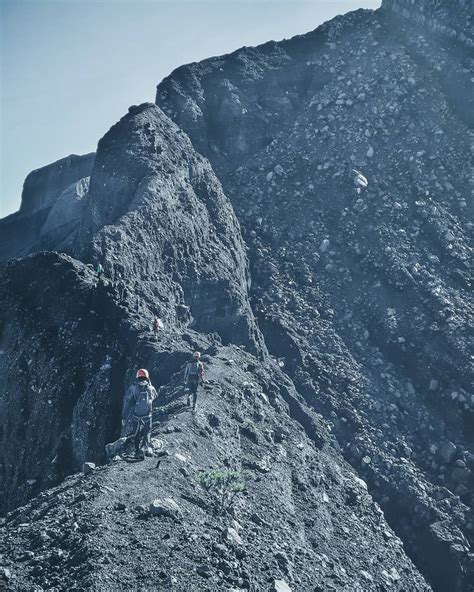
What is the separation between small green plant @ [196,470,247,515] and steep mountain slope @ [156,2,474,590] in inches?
369

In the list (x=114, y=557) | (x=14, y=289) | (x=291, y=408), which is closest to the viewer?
(x=114, y=557)

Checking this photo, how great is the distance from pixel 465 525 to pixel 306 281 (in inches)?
398

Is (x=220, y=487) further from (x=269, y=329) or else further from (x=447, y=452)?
(x=269, y=329)

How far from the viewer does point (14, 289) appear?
2205 cm

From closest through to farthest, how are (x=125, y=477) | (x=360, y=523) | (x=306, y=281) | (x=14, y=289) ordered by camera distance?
(x=125, y=477), (x=360, y=523), (x=14, y=289), (x=306, y=281)

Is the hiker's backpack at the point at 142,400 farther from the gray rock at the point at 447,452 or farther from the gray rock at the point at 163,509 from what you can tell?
the gray rock at the point at 447,452

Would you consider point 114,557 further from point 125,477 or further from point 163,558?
point 125,477

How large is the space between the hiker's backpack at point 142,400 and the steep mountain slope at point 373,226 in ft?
35.5

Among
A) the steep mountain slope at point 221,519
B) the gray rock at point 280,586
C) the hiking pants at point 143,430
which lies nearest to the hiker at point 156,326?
the steep mountain slope at point 221,519

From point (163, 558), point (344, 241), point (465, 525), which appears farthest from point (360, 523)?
point (344, 241)

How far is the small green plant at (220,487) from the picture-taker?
13.8m

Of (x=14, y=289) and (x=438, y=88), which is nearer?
(x=14, y=289)

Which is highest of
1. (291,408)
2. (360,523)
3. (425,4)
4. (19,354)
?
(425,4)

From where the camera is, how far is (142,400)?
1424cm
